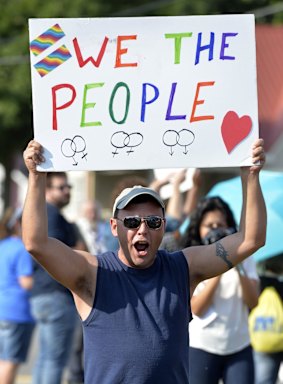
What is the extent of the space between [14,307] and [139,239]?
4.56 meters

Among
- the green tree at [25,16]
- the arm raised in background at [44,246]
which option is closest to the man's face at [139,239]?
the arm raised in background at [44,246]

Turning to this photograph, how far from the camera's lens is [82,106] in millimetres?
4957

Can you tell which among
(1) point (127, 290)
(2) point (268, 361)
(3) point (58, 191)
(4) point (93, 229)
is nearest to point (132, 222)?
(1) point (127, 290)

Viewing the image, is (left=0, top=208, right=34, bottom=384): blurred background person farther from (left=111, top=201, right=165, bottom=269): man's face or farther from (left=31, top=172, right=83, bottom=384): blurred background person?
(left=111, top=201, right=165, bottom=269): man's face

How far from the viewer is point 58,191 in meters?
8.52

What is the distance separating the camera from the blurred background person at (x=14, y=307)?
29.9 feet

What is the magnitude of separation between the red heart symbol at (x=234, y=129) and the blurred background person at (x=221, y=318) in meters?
1.66

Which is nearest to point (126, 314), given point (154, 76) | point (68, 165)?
point (68, 165)

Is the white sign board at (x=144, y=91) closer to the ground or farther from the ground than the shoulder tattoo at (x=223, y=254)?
farther from the ground

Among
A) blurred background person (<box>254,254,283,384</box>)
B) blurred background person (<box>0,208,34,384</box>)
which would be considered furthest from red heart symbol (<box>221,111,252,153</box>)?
blurred background person (<box>0,208,34,384</box>)

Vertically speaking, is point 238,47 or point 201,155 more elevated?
point 238,47

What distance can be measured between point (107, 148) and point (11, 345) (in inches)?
177

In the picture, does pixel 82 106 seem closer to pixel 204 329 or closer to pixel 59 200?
pixel 204 329

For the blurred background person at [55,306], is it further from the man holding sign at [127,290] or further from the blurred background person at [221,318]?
the man holding sign at [127,290]
